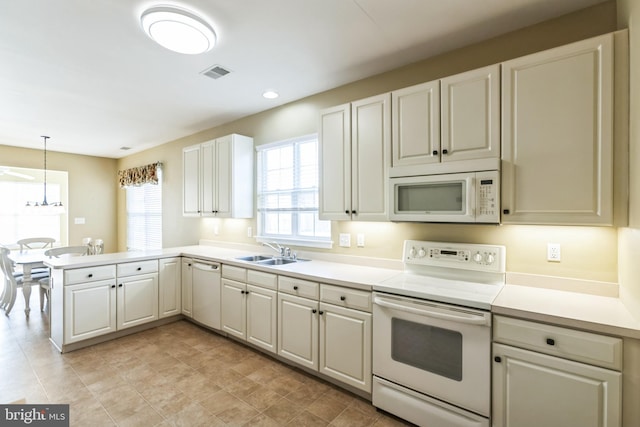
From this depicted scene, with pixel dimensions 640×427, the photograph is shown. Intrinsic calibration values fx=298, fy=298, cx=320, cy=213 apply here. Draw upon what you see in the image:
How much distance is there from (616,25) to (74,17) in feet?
10.9

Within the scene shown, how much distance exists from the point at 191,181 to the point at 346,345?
319 centimetres

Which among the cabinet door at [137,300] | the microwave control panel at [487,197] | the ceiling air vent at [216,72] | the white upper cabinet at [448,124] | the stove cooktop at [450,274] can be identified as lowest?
the cabinet door at [137,300]

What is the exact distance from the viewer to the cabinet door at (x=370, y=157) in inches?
92.1

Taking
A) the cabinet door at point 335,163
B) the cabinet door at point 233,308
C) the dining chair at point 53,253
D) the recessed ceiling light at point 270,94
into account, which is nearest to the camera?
the cabinet door at point 335,163

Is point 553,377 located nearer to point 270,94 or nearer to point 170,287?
point 270,94

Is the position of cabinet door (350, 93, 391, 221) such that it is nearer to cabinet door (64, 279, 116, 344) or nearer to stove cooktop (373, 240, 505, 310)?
stove cooktop (373, 240, 505, 310)

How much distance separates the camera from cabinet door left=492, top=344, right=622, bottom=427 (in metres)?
1.38

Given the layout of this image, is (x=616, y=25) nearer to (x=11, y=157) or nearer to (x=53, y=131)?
(x=53, y=131)

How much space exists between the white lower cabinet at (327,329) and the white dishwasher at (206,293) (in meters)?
1.01

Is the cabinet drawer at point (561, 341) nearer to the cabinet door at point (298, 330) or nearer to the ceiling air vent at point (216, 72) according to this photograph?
the cabinet door at point (298, 330)

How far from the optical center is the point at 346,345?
7.33 ft

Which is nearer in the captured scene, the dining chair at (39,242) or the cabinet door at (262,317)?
the cabinet door at (262,317)

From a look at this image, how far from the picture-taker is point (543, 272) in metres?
1.96

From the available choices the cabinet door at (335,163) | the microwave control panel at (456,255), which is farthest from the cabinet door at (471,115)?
the cabinet door at (335,163)
